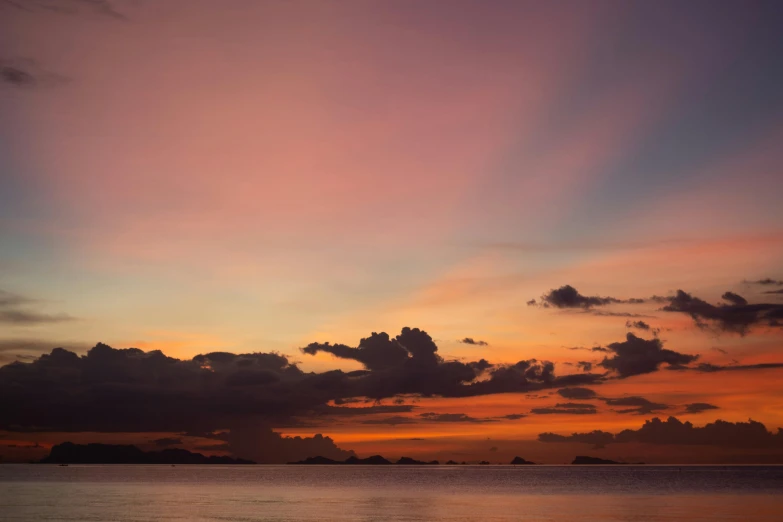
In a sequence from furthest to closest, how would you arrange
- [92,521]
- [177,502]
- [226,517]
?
[177,502] < [226,517] < [92,521]

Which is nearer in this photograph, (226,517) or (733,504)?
(226,517)

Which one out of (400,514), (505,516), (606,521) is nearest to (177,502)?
(400,514)

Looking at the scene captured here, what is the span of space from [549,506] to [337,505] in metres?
37.8

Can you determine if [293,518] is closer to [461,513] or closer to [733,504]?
[461,513]

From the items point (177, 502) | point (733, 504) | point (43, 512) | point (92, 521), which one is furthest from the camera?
point (177, 502)

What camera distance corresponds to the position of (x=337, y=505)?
13225cm

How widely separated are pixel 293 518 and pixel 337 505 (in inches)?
1296

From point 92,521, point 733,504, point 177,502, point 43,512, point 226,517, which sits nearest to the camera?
point 92,521

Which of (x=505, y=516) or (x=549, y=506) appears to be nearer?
(x=505, y=516)

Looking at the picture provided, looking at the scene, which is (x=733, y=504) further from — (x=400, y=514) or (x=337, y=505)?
(x=337, y=505)

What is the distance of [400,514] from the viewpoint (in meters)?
110

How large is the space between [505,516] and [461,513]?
883 cm

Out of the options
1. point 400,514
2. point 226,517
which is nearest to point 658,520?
point 400,514

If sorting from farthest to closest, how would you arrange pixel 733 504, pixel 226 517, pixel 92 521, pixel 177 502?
pixel 177 502 → pixel 733 504 → pixel 226 517 → pixel 92 521
